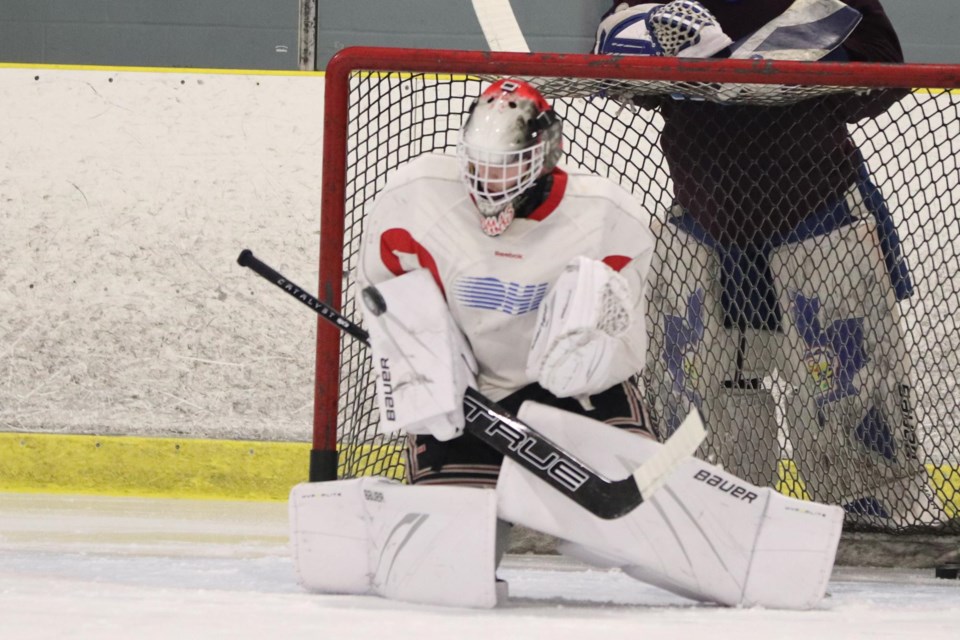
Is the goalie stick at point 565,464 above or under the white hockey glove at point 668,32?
under

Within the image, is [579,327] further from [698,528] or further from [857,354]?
[857,354]

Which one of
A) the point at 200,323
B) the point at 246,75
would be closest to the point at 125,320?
the point at 200,323

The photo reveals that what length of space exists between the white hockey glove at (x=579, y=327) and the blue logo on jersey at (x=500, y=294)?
57 millimetres

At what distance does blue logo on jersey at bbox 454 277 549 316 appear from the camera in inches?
75.6

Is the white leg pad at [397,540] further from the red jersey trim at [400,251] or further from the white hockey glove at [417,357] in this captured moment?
the red jersey trim at [400,251]

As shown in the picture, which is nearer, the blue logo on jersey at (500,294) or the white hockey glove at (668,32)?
the blue logo on jersey at (500,294)

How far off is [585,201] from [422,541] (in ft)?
1.75

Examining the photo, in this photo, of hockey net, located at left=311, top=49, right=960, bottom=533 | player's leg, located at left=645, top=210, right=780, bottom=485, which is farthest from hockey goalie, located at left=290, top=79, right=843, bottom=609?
player's leg, located at left=645, top=210, right=780, bottom=485

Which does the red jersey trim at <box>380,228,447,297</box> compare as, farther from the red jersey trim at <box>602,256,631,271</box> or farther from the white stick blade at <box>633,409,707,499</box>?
the white stick blade at <box>633,409,707,499</box>

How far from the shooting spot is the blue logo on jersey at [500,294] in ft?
6.30

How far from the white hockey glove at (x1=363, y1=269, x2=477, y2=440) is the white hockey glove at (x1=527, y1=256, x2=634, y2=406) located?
11 cm

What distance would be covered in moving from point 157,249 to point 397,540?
1705 millimetres

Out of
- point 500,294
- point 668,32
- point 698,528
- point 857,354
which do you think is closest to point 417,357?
point 500,294

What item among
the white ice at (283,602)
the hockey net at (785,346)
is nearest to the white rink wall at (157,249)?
the white ice at (283,602)
